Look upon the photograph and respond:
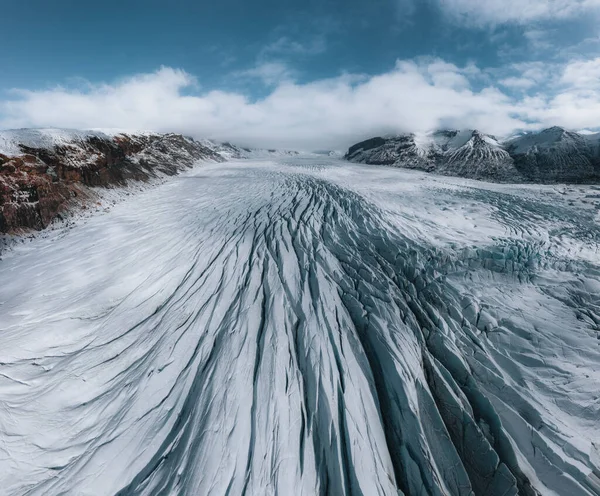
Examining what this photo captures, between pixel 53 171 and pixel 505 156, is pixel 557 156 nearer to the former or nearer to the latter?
pixel 505 156

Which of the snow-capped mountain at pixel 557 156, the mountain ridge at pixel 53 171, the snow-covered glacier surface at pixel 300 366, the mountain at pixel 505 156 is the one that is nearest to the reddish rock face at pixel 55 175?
the mountain ridge at pixel 53 171

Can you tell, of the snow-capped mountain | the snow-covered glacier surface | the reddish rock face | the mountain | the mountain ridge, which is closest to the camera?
the snow-covered glacier surface

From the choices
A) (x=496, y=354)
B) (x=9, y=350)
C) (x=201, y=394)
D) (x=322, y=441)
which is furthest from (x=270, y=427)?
(x=9, y=350)

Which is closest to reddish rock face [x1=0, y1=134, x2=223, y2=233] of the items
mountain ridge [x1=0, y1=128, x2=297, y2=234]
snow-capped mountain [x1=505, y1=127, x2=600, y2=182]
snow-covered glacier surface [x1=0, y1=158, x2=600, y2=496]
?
mountain ridge [x1=0, y1=128, x2=297, y2=234]

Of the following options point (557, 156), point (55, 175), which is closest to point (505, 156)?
point (557, 156)

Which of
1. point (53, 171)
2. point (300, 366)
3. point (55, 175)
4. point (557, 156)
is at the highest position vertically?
point (557, 156)

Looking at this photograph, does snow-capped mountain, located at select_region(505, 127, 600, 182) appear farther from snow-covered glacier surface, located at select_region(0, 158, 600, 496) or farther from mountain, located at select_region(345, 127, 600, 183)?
snow-covered glacier surface, located at select_region(0, 158, 600, 496)
